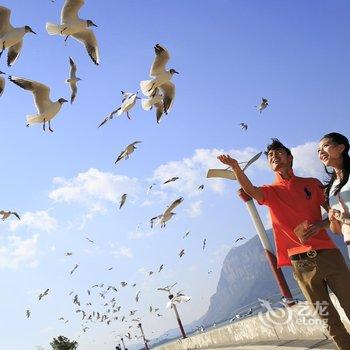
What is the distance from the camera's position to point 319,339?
6.91 meters

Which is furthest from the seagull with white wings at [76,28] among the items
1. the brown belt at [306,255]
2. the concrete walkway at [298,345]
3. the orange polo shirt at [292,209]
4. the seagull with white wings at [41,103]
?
the brown belt at [306,255]

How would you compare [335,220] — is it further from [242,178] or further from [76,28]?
[76,28]

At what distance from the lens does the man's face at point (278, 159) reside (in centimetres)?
471

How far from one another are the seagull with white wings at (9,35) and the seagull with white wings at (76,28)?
2.29ft

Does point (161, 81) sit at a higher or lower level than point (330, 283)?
higher

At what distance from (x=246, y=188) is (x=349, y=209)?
3.58 feet

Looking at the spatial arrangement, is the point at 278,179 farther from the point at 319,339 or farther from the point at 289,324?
the point at 289,324

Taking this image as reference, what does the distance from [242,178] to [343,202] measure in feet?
3.41

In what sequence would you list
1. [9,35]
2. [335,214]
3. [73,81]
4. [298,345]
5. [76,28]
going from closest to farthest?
[335,214]
[298,345]
[9,35]
[76,28]
[73,81]

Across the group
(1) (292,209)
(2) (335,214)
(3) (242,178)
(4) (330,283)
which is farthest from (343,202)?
(3) (242,178)

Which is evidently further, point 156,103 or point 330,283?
point 156,103

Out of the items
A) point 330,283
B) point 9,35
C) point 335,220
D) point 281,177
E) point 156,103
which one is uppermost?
point 9,35

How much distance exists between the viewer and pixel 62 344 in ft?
145

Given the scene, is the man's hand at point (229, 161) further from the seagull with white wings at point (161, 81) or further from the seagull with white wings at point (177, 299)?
the seagull with white wings at point (177, 299)
